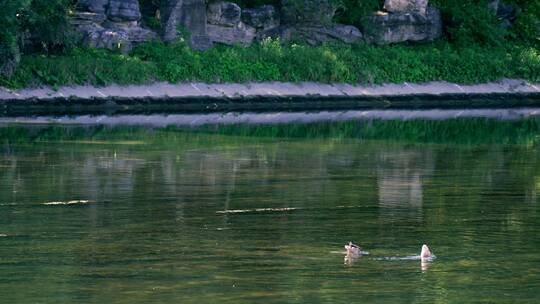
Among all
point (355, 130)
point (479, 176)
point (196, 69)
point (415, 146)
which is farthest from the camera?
point (196, 69)

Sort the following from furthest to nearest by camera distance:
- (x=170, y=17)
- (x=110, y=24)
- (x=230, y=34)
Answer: (x=230, y=34)
(x=170, y=17)
(x=110, y=24)

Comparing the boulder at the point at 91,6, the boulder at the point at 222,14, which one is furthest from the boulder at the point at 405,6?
the boulder at the point at 91,6

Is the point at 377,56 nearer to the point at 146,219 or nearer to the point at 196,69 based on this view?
the point at 196,69

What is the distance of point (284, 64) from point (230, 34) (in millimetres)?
3293

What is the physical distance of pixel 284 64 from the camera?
55375mm

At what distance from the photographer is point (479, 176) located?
28.3 m

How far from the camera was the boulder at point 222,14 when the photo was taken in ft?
188

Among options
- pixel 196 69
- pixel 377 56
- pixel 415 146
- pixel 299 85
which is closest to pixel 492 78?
pixel 377 56

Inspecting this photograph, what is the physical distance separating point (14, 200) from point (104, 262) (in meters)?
6.20

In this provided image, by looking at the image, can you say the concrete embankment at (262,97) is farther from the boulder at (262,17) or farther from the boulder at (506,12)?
the boulder at (506,12)

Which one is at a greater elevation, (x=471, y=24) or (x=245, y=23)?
(x=245, y=23)

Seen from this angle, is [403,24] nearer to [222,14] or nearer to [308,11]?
[308,11]

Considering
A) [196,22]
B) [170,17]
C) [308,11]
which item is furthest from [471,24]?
[170,17]

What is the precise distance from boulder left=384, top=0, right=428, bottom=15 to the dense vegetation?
583mm
